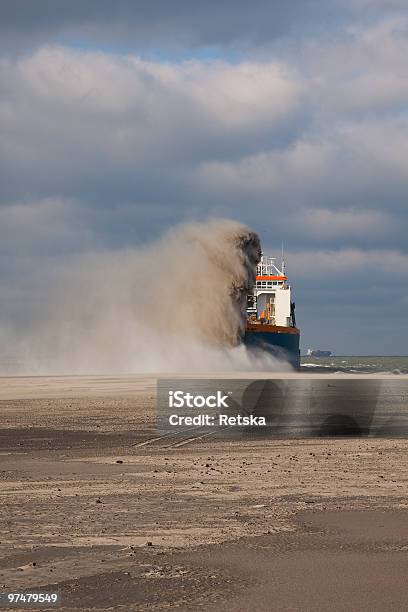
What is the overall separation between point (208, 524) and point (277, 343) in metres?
68.0

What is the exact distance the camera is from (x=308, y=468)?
43.4 feet

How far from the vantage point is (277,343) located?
76875 mm

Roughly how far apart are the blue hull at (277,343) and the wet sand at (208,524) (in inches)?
2179

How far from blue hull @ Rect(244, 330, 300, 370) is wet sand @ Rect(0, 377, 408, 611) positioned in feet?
182

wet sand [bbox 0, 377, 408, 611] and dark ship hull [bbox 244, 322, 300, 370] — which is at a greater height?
dark ship hull [bbox 244, 322, 300, 370]

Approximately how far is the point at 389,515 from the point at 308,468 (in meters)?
3.73

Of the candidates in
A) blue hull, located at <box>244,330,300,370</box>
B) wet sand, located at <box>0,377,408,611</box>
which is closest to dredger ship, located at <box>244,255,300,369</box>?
blue hull, located at <box>244,330,300,370</box>

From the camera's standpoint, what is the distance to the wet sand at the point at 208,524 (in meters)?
6.67

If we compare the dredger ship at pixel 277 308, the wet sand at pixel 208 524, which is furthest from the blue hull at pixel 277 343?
the wet sand at pixel 208 524

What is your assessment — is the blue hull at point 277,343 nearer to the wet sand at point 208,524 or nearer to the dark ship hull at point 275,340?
the dark ship hull at point 275,340

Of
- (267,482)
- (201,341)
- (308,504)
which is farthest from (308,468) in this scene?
(201,341)

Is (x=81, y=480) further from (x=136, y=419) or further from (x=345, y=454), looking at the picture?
(x=136, y=419)

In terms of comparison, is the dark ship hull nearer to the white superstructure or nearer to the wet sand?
the white superstructure

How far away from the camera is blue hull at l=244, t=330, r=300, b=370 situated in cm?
7244
